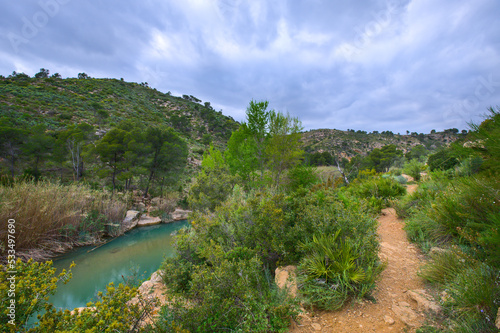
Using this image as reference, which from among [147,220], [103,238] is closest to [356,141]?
[147,220]

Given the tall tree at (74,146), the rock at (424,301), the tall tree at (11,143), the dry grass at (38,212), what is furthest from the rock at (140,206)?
the rock at (424,301)

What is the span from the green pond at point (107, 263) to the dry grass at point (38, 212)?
4.28 feet

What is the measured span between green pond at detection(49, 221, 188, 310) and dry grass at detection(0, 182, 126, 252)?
51.4 inches

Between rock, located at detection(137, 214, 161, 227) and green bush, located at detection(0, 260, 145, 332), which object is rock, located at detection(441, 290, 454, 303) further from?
rock, located at detection(137, 214, 161, 227)

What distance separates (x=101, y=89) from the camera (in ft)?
155

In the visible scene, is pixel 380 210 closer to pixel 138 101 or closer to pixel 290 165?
pixel 290 165

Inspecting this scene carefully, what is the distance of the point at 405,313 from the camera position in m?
2.41

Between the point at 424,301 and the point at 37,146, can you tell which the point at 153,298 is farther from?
the point at 37,146

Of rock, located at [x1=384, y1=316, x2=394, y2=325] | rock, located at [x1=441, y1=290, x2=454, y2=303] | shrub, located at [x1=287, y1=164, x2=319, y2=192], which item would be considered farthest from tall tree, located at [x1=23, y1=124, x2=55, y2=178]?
rock, located at [x1=441, y1=290, x2=454, y2=303]

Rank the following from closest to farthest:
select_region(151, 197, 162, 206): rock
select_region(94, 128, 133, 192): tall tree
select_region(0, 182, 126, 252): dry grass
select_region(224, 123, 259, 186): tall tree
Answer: select_region(0, 182, 126, 252): dry grass, select_region(224, 123, 259, 186): tall tree, select_region(94, 128, 133, 192): tall tree, select_region(151, 197, 162, 206): rock

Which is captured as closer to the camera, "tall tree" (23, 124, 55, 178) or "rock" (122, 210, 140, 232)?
"rock" (122, 210, 140, 232)

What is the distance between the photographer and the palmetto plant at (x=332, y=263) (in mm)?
2791

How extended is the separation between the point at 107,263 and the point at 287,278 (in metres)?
9.33

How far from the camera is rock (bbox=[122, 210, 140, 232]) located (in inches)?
532
